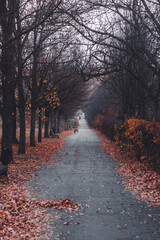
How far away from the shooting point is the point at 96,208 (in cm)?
640

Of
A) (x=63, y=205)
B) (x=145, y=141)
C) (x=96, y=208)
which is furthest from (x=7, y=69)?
(x=96, y=208)

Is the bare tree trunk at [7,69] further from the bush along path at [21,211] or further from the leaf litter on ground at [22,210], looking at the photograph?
the leaf litter on ground at [22,210]

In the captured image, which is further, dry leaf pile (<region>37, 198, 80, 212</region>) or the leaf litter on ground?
dry leaf pile (<region>37, 198, 80, 212</region>)

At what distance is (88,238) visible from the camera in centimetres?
471

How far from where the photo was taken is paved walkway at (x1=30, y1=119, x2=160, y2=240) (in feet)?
16.3

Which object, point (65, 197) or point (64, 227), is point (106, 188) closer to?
point (65, 197)

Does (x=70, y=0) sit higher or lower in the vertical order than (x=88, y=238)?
higher

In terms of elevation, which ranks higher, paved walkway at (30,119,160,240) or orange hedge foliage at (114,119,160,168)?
orange hedge foliage at (114,119,160,168)

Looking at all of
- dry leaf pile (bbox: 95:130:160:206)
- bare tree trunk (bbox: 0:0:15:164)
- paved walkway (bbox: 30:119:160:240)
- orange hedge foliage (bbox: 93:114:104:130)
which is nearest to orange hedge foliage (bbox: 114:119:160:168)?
dry leaf pile (bbox: 95:130:160:206)

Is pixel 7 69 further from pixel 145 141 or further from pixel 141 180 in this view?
pixel 141 180

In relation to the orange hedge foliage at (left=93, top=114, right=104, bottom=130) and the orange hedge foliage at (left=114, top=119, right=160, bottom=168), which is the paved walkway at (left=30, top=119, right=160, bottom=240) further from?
the orange hedge foliage at (left=93, top=114, right=104, bottom=130)

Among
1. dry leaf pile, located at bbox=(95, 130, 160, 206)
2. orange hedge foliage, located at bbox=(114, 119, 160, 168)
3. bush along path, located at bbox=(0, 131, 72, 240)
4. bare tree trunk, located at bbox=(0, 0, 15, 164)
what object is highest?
bare tree trunk, located at bbox=(0, 0, 15, 164)

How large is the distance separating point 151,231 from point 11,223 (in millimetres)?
2682

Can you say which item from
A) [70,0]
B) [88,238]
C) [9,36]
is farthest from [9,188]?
[70,0]
